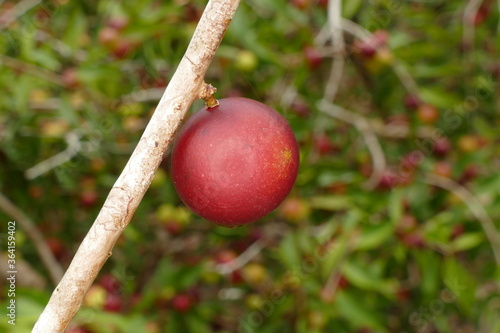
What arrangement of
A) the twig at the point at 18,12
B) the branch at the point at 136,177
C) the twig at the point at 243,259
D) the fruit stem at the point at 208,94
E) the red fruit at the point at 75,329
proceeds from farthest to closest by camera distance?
the twig at the point at 243,259, the twig at the point at 18,12, the red fruit at the point at 75,329, the fruit stem at the point at 208,94, the branch at the point at 136,177

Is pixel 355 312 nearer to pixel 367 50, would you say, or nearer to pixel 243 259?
pixel 243 259

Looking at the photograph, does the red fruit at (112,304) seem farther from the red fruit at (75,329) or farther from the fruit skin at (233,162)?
the fruit skin at (233,162)

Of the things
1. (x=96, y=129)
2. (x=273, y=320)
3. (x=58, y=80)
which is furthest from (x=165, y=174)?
(x=273, y=320)

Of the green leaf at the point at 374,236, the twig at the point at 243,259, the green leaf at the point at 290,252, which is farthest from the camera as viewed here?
the twig at the point at 243,259

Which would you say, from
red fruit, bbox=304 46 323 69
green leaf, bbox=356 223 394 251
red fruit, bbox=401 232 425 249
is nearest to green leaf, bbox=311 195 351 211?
green leaf, bbox=356 223 394 251

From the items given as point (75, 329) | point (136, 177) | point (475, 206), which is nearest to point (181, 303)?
point (75, 329)

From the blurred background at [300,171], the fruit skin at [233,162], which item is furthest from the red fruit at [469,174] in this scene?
the fruit skin at [233,162]

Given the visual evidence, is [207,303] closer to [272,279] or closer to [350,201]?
[272,279]
